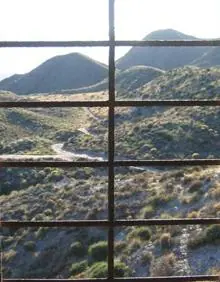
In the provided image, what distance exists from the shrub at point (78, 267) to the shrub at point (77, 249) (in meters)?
0.57

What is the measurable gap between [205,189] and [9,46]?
62.7 feet

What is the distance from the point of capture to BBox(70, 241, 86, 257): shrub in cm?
2048

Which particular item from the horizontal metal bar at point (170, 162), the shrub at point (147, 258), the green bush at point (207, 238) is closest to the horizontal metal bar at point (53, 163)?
the horizontal metal bar at point (170, 162)

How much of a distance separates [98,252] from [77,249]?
46.6 inches

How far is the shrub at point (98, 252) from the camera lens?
19.5 m

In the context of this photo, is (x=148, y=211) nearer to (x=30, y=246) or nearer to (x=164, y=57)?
(x=30, y=246)

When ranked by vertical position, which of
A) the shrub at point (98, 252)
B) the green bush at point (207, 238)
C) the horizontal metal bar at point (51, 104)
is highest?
the horizontal metal bar at point (51, 104)

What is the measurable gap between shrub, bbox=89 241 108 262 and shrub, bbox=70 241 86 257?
1.82 ft

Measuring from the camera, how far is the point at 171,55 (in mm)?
119375

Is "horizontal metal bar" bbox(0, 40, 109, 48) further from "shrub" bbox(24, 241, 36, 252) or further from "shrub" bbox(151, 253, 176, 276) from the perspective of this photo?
"shrub" bbox(24, 241, 36, 252)

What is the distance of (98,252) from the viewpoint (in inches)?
776

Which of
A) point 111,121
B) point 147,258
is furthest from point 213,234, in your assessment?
point 111,121

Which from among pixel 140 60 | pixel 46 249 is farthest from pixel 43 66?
pixel 46 249

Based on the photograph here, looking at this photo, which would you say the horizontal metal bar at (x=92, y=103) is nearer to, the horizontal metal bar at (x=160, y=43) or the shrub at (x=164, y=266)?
the horizontal metal bar at (x=160, y=43)
